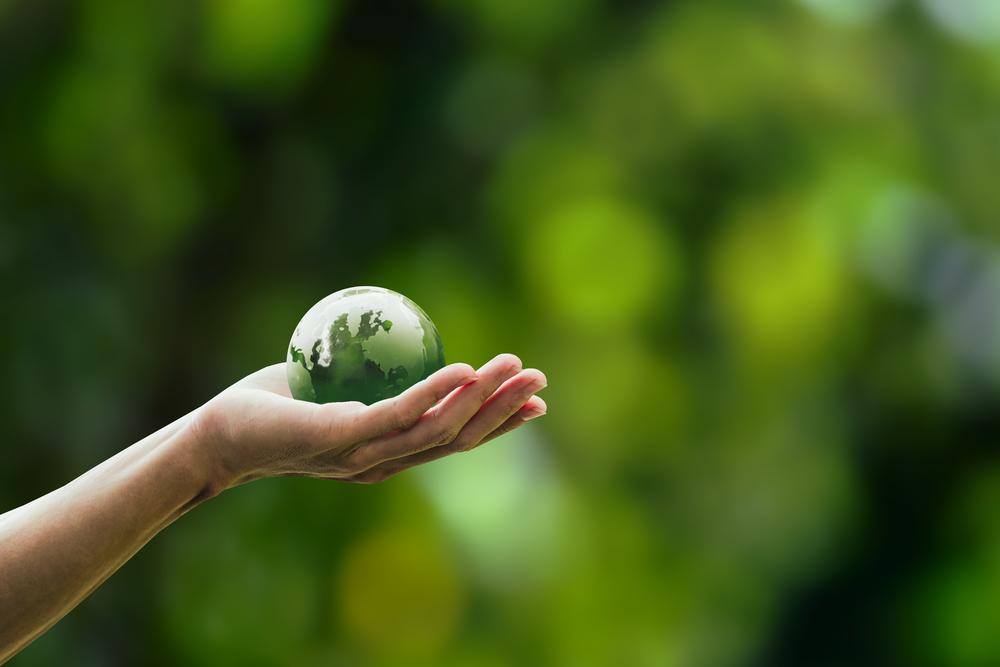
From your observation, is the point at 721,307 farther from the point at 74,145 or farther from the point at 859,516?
the point at 74,145

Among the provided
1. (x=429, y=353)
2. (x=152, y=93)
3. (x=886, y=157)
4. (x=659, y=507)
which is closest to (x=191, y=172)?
(x=152, y=93)

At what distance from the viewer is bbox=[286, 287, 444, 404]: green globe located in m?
2.02

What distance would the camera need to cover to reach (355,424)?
68.9 inches

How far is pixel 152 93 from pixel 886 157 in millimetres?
2900

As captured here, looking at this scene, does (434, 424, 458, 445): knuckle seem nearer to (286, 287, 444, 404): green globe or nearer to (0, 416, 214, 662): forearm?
(286, 287, 444, 404): green globe

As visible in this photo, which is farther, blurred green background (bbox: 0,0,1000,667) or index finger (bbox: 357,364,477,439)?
blurred green background (bbox: 0,0,1000,667)

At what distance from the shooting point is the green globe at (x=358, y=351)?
6.64 feet

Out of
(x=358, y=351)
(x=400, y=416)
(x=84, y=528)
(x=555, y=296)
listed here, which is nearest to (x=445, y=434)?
(x=400, y=416)

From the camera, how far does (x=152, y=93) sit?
16.1ft

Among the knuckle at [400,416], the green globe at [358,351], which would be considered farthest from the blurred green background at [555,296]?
the knuckle at [400,416]

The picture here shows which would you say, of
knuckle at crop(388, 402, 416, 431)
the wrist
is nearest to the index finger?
knuckle at crop(388, 402, 416, 431)

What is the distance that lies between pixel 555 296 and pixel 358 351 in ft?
9.31

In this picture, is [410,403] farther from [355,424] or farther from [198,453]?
[198,453]

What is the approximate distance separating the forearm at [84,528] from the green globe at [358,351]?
10.4 inches
